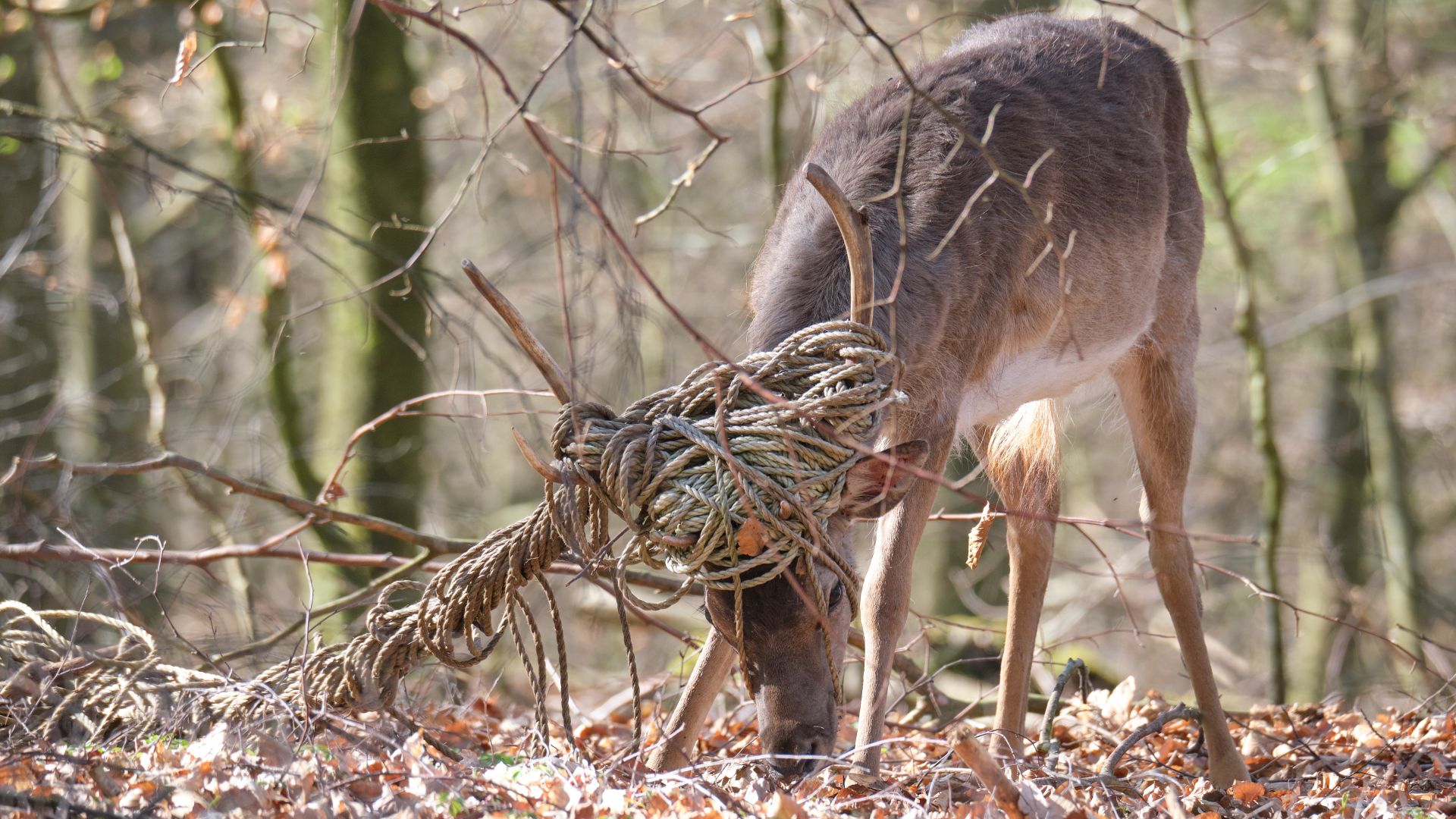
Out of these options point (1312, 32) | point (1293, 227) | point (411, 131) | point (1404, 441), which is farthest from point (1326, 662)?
point (411, 131)

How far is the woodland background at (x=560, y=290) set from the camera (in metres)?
5.17

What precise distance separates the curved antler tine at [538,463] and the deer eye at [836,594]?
2.75 feet

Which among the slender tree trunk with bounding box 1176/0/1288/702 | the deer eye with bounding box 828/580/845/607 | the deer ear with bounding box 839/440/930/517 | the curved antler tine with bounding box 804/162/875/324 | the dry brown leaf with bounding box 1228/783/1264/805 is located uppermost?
the slender tree trunk with bounding box 1176/0/1288/702

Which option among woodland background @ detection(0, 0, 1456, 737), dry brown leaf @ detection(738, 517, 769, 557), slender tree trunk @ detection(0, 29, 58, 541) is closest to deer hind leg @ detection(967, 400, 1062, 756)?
woodland background @ detection(0, 0, 1456, 737)

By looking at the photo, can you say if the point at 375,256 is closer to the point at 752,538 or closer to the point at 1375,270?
the point at 752,538

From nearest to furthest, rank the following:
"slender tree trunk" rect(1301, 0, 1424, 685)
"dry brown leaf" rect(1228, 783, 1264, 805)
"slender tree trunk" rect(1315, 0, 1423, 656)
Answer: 1. "dry brown leaf" rect(1228, 783, 1264, 805)
2. "slender tree trunk" rect(1301, 0, 1424, 685)
3. "slender tree trunk" rect(1315, 0, 1423, 656)

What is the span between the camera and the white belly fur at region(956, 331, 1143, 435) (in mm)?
4473

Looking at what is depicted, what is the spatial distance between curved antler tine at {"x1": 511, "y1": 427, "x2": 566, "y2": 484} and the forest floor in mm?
701

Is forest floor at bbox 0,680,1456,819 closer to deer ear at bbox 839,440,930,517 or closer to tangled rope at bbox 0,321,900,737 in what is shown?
tangled rope at bbox 0,321,900,737

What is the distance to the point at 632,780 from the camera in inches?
131

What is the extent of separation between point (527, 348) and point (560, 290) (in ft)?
2.51

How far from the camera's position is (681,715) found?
4203 mm

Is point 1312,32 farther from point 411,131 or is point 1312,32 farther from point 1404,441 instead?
point 411,131

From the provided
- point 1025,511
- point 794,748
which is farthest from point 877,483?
point 1025,511
